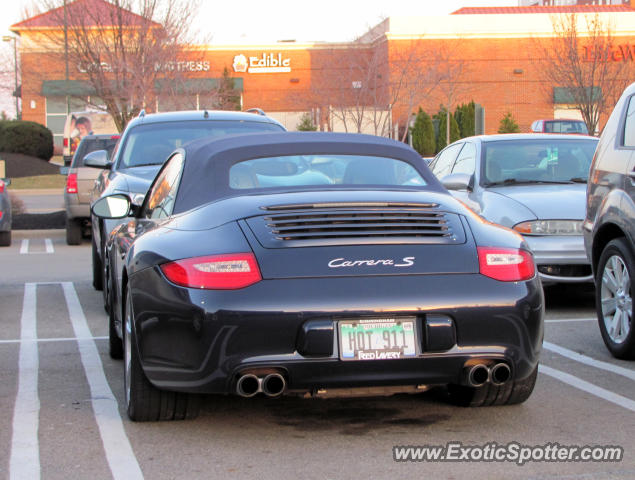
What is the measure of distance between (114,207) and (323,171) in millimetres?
1516

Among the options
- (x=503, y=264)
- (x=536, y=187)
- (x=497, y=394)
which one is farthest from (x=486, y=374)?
(x=536, y=187)

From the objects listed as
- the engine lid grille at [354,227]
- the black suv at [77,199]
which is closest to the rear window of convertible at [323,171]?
the engine lid grille at [354,227]

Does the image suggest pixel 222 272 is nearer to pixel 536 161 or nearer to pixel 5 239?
pixel 536 161

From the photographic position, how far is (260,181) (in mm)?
5457

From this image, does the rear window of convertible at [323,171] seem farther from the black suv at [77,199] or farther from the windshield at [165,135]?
the black suv at [77,199]

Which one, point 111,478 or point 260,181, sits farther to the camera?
point 260,181

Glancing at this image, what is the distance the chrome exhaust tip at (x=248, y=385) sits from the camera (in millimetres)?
4398

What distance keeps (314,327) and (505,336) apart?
90cm

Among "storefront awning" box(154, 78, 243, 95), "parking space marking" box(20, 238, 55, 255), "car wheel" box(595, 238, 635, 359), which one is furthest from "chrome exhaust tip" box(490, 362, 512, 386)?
"storefront awning" box(154, 78, 243, 95)

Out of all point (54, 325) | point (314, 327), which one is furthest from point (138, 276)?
point (54, 325)

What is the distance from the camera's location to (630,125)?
22.6 feet

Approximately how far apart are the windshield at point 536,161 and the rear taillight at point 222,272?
6.14 meters

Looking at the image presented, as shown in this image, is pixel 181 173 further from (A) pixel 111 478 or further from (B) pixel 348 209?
(A) pixel 111 478

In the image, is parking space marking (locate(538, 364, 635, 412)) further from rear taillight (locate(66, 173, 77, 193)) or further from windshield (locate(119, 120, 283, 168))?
rear taillight (locate(66, 173, 77, 193))
